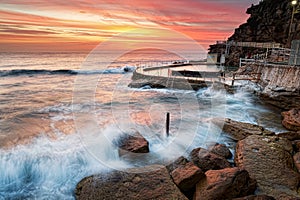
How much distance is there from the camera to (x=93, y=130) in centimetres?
990

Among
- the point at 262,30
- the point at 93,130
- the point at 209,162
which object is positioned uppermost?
the point at 262,30

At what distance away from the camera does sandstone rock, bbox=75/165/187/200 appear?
4.55 metres

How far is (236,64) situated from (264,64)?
74.1ft

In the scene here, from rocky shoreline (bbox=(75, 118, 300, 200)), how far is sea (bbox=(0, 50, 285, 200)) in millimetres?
1190

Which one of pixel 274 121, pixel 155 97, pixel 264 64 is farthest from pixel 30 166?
pixel 264 64

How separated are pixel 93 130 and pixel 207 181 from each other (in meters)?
6.56

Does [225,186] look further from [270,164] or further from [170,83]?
[170,83]

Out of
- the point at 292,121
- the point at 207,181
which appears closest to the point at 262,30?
the point at 292,121

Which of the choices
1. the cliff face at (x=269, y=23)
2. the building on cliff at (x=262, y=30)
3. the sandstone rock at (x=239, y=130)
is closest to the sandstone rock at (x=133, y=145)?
the sandstone rock at (x=239, y=130)

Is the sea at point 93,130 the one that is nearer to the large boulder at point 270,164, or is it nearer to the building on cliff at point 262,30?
the large boulder at point 270,164

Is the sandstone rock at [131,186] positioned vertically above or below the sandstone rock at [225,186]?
below

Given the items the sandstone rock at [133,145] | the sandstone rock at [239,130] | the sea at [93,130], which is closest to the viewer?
the sea at [93,130]

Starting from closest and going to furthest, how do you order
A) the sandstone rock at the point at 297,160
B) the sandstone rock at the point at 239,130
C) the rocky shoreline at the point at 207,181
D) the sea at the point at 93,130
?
the rocky shoreline at the point at 207,181 < the sandstone rock at the point at 297,160 < the sea at the point at 93,130 < the sandstone rock at the point at 239,130

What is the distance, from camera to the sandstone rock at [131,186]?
455cm
